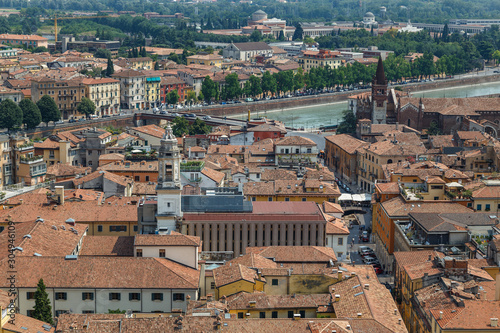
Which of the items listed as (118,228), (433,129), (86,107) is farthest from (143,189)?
(86,107)

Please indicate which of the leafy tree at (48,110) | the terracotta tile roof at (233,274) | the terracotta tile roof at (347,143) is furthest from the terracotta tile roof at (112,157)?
the leafy tree at (48,110)

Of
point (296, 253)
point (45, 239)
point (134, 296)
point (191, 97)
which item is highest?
point (45, 239)

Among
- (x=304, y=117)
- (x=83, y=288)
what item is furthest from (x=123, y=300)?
(x=304, y=117)

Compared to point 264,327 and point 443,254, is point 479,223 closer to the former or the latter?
point 443,254

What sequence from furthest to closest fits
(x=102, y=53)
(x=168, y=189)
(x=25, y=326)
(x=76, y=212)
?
(x=102, y=53)
(x=76, y=212)
(x=168, y=189)
(x=25, y=326)

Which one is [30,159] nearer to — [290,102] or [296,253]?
[296,253]

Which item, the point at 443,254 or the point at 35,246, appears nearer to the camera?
the point at 35,246
